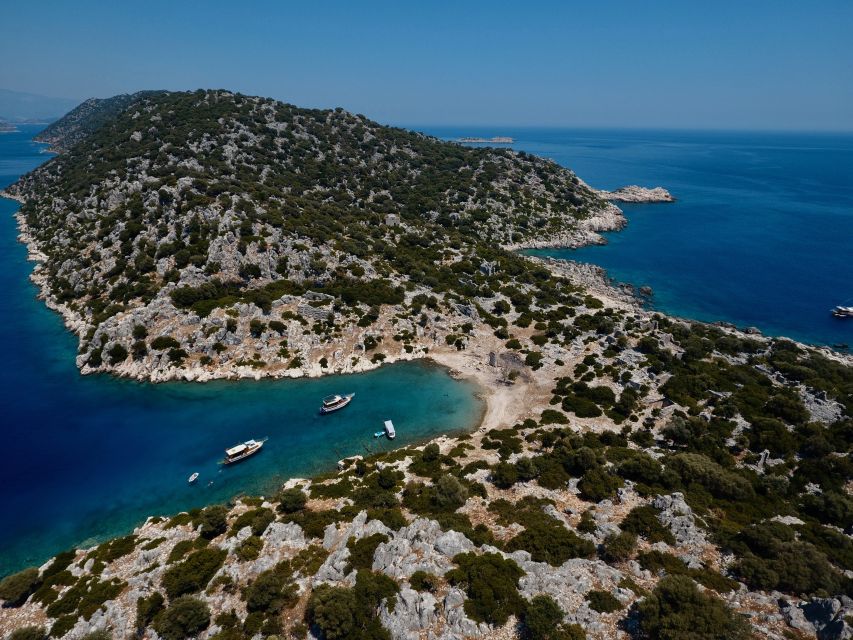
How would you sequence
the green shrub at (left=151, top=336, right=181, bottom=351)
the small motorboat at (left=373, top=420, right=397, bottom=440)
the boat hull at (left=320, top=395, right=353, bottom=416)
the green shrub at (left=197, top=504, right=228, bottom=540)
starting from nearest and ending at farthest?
the green shrub at (left=197, top=504, right=228, bottom=540) < the small motorboat at (left=373, top=420, right=397, bottom=440) < the boat hull at (left=320, top=395, right=353, bottom=416) < the green shrub at (left=151, top=336, right=181, bottom=351)

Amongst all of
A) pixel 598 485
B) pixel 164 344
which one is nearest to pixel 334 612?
pixel 598 485

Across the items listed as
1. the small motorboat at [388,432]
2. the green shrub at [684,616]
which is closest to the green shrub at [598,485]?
the green shrub at [684,616]

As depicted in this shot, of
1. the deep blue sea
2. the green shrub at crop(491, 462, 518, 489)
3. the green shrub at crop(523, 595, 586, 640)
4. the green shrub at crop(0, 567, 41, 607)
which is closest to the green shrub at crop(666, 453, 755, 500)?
the green shrub at crop(491, 462, 518, 489)

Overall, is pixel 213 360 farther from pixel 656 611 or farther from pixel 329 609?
pixel 656 611

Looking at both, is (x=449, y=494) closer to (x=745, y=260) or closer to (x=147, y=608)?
(x=147, y=608)

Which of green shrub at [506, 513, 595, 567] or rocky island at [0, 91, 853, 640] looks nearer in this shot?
rocky island at [0, 91, 853, 640]

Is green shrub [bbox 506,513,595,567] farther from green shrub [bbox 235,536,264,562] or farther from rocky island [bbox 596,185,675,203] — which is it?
rocky island [bbox 596,185,675,203]

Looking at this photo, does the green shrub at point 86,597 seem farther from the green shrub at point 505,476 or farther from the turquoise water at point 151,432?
the green shrub at point 505,476
